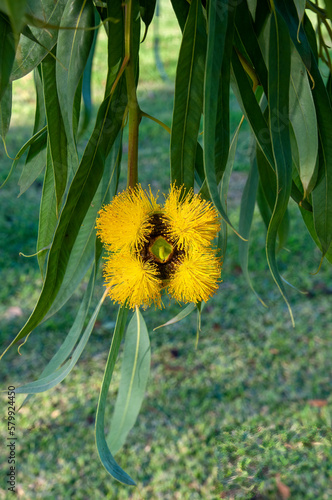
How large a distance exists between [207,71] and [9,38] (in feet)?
0.64

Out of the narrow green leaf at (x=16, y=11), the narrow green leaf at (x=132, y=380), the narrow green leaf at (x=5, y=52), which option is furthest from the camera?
the narrow green leaf at (x=132, y=380)

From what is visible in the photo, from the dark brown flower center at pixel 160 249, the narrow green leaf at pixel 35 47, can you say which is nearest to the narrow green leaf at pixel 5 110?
the narrow green leaf at pixel 35 47

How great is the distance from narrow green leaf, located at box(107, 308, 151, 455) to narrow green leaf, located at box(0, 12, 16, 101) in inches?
19.6

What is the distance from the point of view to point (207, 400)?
1.77 m

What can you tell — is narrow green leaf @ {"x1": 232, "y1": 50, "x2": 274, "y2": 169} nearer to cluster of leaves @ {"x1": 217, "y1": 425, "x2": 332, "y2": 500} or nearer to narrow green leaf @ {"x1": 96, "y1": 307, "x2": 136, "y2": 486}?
narrow green leaf @ {"x1": 96, "y1": 307, "x2": 136, "y2": 486}

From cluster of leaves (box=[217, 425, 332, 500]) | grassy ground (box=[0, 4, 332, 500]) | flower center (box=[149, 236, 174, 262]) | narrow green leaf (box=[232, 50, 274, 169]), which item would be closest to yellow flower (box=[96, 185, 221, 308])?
flower center (box=[149, 236, 174, 262])

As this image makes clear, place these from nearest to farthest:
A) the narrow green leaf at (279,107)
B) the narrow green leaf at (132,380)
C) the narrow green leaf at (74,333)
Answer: the narrow green leaf at (279,107) < the narrow green leaf at (74,333) < the narrow green leaf at (132,380)

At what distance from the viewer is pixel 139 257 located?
0.59 metres

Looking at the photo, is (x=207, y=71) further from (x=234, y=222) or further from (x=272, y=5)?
(x=234, y=222)

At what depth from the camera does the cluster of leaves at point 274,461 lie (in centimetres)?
147

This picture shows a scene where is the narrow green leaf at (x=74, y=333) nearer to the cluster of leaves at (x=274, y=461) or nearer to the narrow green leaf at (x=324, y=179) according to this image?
the narrow green leaf at (x=324, y=179)

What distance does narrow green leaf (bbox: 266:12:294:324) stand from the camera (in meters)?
0.60

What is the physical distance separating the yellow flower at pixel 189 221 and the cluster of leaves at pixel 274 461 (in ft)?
3.65

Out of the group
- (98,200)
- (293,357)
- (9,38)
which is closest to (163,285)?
(98,200)
